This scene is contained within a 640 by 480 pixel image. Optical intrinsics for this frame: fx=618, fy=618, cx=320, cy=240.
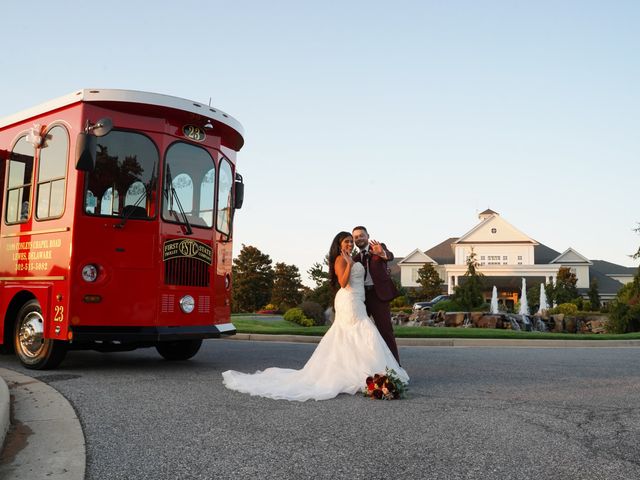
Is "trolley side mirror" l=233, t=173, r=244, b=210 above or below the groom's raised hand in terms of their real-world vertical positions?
above

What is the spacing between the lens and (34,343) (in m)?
8.04

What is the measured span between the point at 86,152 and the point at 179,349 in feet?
12.5

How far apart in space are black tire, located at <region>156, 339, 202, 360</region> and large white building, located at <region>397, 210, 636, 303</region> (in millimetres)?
47294

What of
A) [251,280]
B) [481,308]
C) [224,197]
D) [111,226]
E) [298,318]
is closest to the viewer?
[111,226]

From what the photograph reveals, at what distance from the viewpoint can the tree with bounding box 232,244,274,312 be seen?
3847 centimetres

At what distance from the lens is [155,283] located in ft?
25.5

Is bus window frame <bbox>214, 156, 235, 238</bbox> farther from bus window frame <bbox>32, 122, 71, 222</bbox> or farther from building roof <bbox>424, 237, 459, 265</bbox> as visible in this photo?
building roof <bbox>424, 237, 459, 265</bbox>

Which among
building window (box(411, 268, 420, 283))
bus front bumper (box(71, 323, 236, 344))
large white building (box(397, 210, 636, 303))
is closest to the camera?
bus front bumper (box(71, 323, 236, 344))

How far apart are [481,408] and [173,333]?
3.91 meters

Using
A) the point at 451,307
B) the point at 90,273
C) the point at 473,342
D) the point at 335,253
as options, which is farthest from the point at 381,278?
the point at 451,307

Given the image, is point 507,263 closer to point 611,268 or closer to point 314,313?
point 611,268

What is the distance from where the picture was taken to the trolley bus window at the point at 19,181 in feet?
27.7

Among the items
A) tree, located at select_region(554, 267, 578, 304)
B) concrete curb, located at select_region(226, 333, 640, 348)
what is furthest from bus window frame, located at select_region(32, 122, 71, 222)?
tree, located at select_region(554, 267, 578, 304)

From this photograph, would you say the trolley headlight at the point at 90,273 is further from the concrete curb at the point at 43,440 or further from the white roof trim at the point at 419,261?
the white roof trim at the point at 419,261
